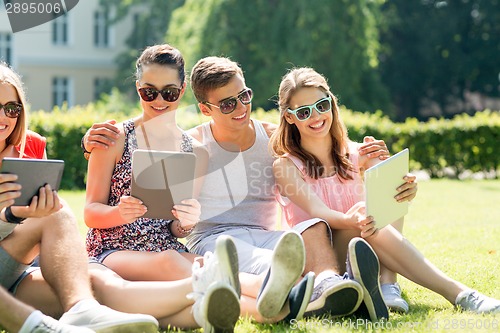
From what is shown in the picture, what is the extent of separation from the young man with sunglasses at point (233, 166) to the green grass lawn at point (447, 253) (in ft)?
1.95

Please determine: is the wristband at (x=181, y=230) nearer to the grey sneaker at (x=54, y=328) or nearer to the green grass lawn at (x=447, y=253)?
the green grass lawn at (x=447, y=253)

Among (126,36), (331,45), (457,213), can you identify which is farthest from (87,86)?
(457,213)

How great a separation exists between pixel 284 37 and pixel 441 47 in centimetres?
1325

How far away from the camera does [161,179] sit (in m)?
4.00

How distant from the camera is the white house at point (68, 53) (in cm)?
4006

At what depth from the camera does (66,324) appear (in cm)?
336

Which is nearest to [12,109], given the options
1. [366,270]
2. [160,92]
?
[160,92]

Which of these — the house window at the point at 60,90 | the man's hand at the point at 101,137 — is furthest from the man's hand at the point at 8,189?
the house window at the point at 60,90

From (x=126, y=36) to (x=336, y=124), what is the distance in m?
39.6

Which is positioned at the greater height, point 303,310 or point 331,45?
point 303,310

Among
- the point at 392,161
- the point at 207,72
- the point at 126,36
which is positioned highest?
the point at 207,72

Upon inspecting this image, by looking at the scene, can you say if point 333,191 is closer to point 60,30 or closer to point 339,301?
point 339,301

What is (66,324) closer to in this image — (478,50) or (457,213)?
(457,213)

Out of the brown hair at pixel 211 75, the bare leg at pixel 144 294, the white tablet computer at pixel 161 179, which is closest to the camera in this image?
the bare leg at pixel 144 294
